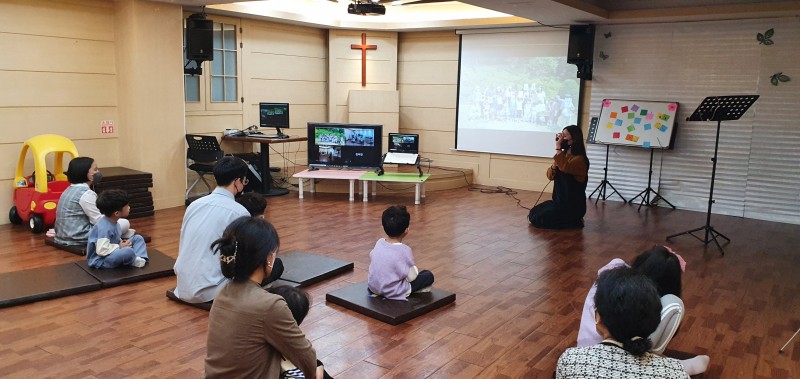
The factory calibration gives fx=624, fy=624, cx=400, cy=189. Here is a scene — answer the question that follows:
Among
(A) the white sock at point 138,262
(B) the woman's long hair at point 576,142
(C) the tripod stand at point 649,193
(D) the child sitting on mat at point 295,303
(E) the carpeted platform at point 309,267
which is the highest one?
(B) the woman's long hair at point 576,142

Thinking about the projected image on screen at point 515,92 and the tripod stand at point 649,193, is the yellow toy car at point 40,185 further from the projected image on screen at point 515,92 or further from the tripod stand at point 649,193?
the tripod stand at point 649,193

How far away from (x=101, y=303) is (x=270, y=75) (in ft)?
18.9

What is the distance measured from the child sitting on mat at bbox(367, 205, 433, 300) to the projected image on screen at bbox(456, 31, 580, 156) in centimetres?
580

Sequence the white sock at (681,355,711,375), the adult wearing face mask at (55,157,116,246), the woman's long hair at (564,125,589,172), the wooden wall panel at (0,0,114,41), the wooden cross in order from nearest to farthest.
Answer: the white sock at (681,355,711,375) < the adult wearing face mask at (55,157,116,246) < the wooden wall panel at (0,0,114,41) < the woman's long hair at (564,125,589,172) < the wooden cross

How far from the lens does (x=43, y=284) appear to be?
4445mm

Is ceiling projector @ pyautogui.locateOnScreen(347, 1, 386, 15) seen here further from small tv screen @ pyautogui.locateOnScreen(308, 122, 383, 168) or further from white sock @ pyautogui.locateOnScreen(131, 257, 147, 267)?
white sock @ pyautogui.locateOnScreen(131, 257, 147, 267)

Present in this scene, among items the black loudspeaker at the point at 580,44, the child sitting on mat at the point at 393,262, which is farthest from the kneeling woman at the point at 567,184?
the child sitting on mat at the point at 393,262

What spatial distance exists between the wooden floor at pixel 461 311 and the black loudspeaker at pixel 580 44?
2.56 metres

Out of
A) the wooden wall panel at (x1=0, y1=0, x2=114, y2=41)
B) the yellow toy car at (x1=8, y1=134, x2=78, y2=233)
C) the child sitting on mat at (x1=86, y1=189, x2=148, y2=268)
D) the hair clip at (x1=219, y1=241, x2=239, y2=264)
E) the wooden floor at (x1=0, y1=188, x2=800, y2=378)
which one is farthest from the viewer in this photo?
the wooden wall panel at (x1=0, y1=0, x2=114, y2=41)

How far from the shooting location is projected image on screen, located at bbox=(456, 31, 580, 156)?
9305 mm

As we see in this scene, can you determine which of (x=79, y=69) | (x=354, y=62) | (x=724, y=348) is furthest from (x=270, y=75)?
(x=724, y=348)

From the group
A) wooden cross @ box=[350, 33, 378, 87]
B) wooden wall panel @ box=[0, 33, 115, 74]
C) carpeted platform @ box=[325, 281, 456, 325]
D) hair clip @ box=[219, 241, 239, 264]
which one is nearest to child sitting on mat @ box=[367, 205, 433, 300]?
carpeted platform @ box=[325, 281, 456, 325]

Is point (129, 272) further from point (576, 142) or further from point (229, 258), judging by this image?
point (576, 142)

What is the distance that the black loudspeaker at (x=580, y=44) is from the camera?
334 inches
